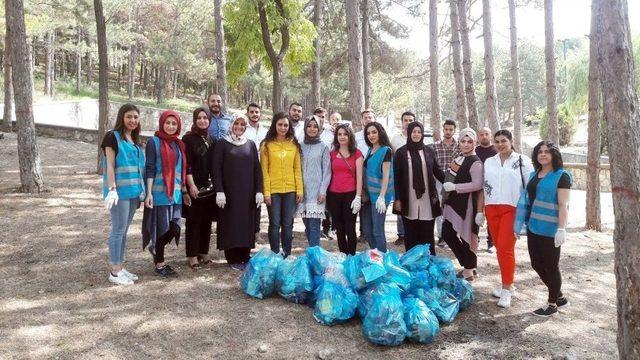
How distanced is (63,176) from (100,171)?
75cm

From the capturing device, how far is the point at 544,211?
416 centimetres

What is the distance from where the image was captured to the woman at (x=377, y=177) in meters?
5.14

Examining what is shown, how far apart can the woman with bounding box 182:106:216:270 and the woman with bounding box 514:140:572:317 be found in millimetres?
3190

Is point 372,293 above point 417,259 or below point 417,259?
below

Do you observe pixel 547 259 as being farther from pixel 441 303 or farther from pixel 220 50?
pixel 220 50

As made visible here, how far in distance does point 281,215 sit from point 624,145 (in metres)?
3.35

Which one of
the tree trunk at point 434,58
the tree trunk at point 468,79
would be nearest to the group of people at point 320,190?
the tree trunk at point 468,79

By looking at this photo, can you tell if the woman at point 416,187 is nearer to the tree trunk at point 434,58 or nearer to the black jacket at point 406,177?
the black jacket at point 406,177

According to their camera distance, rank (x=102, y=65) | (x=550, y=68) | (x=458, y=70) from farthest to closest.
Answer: (x=458, y=70) → (x=550, y=68) → (x=102, y=65)

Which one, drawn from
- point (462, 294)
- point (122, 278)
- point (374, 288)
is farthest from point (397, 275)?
point (122, 278)

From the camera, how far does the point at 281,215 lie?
17.0 feet

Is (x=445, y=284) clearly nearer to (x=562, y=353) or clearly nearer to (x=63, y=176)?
(x=562, y=353)

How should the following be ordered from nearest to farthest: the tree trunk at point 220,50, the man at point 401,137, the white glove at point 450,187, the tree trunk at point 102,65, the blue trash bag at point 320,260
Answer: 1. the blue trash bag at point 320,260
2. the white glove at point 450,187
3. the man at point 401,137
4. the tree trunk at point 102,65
5. the tree trunk at point 220,50

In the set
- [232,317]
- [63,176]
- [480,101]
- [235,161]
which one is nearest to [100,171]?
[63,176]
